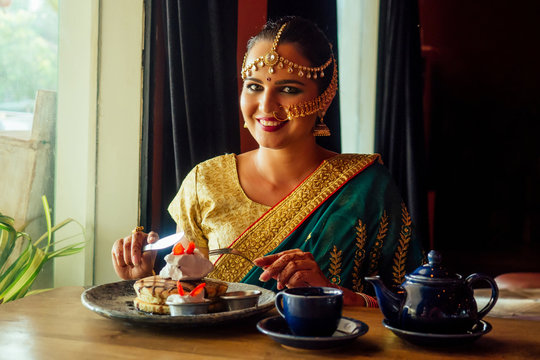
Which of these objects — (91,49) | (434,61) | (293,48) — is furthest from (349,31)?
(434,61)

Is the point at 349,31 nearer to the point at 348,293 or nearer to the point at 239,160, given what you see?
the point at 239,160

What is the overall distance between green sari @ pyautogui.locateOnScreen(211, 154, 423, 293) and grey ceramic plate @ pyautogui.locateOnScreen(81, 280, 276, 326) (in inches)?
11.7

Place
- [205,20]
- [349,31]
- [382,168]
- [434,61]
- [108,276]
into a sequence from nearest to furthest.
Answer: [382,168] < [205,20] < [108,276] < [349,31] < [434,61]

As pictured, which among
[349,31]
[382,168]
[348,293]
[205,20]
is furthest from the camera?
[349,31]

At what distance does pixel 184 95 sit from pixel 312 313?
1420 millimetres

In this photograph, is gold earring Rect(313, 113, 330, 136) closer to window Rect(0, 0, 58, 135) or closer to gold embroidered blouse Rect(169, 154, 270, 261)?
gold embroidered blouse Rect(169, 154, 270, 261)

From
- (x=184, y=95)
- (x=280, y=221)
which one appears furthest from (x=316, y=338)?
(x=184, y=95)

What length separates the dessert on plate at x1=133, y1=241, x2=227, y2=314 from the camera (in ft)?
3.51

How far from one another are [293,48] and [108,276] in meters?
1.26

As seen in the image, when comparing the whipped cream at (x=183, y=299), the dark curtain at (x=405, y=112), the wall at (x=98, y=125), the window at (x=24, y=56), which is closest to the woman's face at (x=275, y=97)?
the whipped cream at (x=183, y=299)

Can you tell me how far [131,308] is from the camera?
1.15m

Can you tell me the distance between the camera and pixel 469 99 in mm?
7207

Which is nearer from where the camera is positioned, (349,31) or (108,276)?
(108,276)

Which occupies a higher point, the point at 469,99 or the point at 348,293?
the point at 469,99
